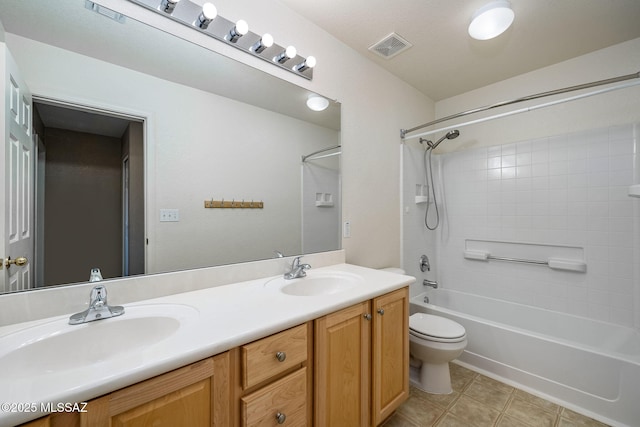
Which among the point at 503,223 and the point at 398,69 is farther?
the point at 503,223

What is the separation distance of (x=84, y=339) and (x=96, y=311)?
0.28 feet

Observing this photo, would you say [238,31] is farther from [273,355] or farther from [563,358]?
[563,358]

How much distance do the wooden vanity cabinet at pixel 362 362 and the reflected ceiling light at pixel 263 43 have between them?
4.68ft

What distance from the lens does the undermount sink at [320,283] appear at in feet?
4.49

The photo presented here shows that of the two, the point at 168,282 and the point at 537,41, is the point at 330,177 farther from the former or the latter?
the point at 537,41

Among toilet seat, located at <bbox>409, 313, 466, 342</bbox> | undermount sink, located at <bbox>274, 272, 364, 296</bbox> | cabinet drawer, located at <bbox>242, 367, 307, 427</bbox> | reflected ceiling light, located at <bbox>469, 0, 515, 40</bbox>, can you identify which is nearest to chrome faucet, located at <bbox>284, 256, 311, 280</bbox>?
undermount sink, located at <bbox>274, 272, 364, 296</bbox>

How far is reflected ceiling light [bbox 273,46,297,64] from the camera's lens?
58.3 inches

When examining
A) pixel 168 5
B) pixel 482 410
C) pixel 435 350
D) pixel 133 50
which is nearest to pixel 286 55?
pixel 168 5

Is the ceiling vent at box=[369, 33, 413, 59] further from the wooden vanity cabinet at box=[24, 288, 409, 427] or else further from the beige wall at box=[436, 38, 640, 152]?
the wooden vanity cabinet at box=[24, 288, 409, 427]

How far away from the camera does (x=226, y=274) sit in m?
1.30

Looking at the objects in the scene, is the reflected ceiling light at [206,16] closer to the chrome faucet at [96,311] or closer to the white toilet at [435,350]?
the chrome faucet at [96,311]

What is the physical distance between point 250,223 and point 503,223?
93.8 inches

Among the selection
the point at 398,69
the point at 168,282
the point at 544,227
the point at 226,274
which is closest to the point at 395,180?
the point at 398,69

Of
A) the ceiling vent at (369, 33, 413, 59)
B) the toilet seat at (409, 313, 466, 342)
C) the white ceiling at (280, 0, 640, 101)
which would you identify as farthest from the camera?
the ceiling vent at (369, 33, 413, 59)
